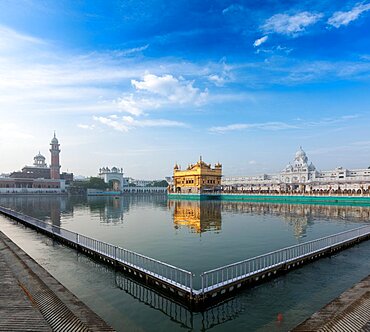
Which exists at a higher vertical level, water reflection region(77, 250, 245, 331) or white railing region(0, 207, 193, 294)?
white railing region(0, 207, 193, 294)

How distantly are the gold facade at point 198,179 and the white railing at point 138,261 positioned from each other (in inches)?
3159

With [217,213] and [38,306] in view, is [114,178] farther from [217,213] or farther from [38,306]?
[38,306]

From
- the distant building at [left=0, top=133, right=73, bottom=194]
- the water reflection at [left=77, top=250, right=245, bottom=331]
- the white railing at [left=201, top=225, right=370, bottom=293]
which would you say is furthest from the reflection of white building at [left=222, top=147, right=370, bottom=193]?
the water reflection at [left=77, top=250, right=245, bottom=331]

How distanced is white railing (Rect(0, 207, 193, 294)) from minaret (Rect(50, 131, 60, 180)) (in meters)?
135

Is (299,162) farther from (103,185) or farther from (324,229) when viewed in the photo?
(324,229)

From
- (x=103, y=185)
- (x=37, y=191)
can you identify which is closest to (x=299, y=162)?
(x=103, y=185)

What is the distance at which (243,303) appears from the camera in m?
12.9

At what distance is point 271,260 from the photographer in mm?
17500

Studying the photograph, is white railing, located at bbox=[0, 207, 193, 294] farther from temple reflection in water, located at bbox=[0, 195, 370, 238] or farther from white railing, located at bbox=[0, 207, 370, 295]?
temple reflection in water, located at bbox=[0, 195, 370, 238]

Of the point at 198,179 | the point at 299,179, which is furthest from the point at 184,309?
Answer: the point at 299,179

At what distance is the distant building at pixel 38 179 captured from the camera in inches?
5689

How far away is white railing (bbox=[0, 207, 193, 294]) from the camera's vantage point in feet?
45.8

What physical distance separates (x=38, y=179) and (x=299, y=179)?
119675 millimetres

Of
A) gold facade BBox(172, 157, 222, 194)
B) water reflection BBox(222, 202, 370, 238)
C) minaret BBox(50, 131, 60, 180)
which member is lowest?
water reflection BBox(222, 202, 370, 238)
